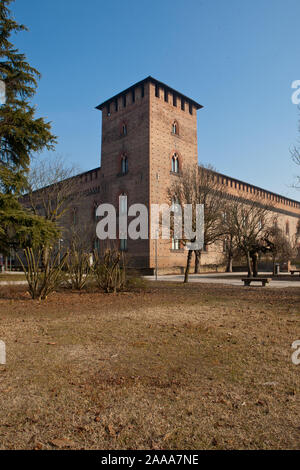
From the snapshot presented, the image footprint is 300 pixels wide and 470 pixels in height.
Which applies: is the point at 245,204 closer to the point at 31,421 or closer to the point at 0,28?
the point at 0,28

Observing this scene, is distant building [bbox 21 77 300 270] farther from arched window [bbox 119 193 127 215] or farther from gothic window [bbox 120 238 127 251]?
arched window [bbox 119 193 127 215]

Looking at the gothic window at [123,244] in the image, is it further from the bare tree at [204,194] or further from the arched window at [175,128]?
the arched window at [175,128]

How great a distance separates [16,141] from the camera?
12672 millimetres

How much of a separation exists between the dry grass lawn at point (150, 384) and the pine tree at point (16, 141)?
4456 mm

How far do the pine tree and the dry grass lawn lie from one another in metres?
4.46

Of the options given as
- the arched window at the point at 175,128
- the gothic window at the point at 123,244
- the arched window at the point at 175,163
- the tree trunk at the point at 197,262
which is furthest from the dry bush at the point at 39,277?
the arched window at the point at 175,128

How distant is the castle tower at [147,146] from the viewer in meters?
32.5

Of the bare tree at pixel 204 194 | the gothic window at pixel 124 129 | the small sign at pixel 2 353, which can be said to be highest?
the gothic window at pixel 124 129

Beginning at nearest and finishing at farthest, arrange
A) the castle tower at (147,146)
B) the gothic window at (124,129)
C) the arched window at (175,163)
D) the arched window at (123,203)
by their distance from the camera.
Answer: the castle tower at (147,146) → the arched window at (123,203) → the arched window at (175,163) → the gothic window at (124,129)

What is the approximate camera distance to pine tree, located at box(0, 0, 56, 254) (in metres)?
11.1

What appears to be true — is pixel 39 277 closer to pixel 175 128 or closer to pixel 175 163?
pixel 175 163

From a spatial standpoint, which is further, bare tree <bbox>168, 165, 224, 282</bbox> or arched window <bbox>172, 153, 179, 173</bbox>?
arched window <bbox>172, 153, 179, 173</bbox>

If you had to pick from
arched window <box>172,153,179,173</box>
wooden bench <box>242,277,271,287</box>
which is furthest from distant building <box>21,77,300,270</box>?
wooden bench <box>242,277,271,287</box>
